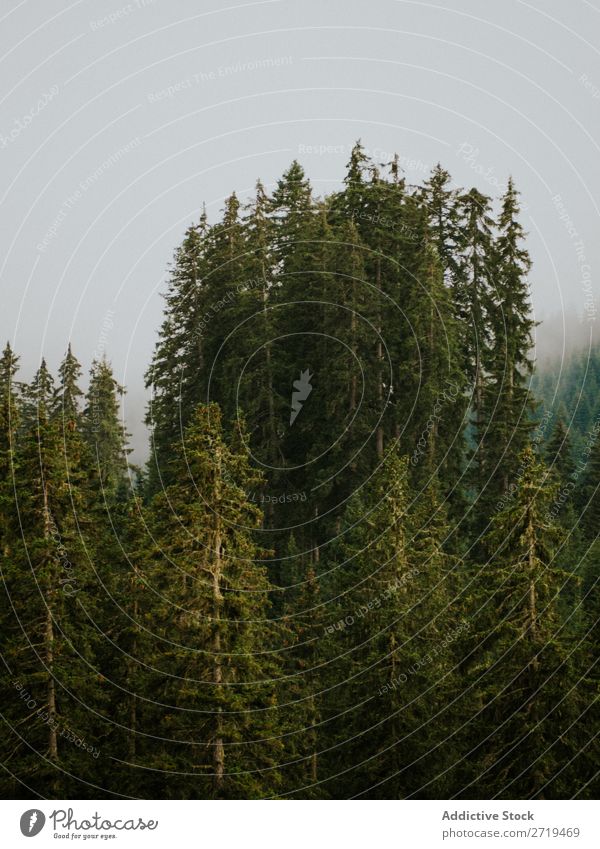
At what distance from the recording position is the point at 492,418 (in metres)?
56.2

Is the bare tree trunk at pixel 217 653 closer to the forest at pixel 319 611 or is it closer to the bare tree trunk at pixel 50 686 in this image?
the forest at pixel 319 611

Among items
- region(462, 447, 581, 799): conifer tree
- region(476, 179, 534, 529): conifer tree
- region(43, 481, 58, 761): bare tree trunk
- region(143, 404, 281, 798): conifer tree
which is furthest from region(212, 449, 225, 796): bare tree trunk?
region(476, 179, 534, 529): conifer tree

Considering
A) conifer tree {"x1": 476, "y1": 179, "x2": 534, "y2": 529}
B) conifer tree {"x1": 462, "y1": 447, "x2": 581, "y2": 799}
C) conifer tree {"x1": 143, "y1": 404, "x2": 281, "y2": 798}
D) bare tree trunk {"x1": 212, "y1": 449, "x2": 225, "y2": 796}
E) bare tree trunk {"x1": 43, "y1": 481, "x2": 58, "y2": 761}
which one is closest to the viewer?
conifer tree {"x1": 462, "y1": 447, "x2": 581, "y2": 799}

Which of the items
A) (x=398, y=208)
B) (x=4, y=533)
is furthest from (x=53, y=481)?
(x=398, y=208)

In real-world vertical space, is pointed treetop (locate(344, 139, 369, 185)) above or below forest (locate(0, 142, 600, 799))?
above

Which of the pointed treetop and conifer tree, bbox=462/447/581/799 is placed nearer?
conifer tree, bbox=462/447/581/799

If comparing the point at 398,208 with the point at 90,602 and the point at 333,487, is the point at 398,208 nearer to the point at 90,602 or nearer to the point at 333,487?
the point at 333,487

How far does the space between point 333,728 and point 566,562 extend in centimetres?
2057
